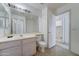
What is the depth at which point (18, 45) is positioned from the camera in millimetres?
1853

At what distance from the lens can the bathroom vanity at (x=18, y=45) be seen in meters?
1.60

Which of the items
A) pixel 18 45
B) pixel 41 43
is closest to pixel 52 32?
pixel 41 43

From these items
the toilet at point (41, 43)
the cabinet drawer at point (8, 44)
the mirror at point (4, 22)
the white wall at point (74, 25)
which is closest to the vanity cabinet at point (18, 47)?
the cabinet drawer at point (8, 44)

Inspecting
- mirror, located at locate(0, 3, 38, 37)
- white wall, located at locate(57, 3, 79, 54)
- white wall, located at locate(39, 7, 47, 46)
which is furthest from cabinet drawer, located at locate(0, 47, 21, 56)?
white wall, located at locate(57, 3, 79, 54)

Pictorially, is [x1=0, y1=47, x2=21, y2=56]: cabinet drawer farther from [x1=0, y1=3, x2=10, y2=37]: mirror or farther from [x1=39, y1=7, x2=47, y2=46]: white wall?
[x1=39, y1=7, x2=47, y2=46]: white wall

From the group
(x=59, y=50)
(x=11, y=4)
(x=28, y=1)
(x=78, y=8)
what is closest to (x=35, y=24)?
(x=28, y=1)

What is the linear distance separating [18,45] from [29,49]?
396 millimetres

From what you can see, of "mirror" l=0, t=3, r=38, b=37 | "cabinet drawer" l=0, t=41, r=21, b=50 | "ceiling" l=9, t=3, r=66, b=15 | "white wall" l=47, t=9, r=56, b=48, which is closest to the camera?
"cabinet drawer" l=0, t=41, r=21, b=50

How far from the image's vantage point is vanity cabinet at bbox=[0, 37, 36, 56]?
63.0 inches

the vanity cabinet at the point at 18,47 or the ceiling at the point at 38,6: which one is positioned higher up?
the ceiling at the point at 38,6

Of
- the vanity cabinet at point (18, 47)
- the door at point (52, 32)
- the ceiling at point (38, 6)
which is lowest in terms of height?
the vanity cabinet at point (18, 47)

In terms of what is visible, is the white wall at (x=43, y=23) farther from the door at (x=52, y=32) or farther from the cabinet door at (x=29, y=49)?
the cabinet door at (x=29, y=49)

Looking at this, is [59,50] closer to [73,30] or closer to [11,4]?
[73,30]

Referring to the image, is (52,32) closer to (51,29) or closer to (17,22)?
(51,29)
